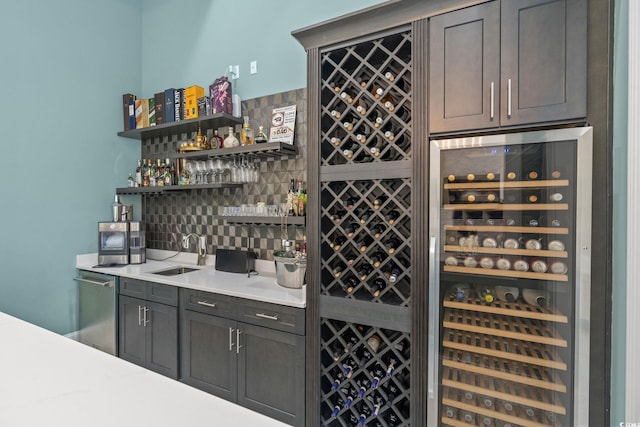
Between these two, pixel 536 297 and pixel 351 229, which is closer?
pixel 536 297

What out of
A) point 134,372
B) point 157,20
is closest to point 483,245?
point 134,372

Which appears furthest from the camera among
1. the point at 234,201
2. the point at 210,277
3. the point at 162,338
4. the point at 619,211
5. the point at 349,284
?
the point at 234,201

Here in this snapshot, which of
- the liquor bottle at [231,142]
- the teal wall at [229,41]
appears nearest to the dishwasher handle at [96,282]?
the liquor bottle at [231,142]

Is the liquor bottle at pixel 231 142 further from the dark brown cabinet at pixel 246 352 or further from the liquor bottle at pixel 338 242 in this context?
the liquor bottle at pixel 338 242

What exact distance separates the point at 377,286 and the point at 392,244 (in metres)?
0.26

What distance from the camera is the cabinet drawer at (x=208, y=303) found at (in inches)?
92.6

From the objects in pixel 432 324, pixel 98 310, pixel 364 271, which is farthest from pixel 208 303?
pixel 432 324

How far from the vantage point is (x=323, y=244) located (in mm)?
2061

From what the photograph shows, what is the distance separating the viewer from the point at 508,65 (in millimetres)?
1557

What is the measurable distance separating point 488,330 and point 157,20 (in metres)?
4.32

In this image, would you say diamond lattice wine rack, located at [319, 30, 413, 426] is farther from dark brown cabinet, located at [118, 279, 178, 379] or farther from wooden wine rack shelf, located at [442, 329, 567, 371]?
dark brown cabinet, located at [118, 279, 178, 379]

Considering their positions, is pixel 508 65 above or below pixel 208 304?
above

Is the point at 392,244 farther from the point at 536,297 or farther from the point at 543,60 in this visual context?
the point at 543,60

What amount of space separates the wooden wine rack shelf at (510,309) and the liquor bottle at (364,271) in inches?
17.1
